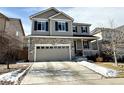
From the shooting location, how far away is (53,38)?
22812 mm

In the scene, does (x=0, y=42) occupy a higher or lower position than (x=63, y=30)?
lower

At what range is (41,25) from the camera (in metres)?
24.0

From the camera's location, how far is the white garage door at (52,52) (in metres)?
22.2

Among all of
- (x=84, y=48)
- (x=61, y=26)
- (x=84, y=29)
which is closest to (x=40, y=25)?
(x=61, y=26)

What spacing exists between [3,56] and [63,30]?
346 inches

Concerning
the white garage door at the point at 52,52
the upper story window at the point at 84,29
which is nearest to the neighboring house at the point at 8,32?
the white garage door at the point at 52,52

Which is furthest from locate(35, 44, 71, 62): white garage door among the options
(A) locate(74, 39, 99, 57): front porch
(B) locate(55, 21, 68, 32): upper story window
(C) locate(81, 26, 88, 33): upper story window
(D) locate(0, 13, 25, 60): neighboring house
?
(C) locate(81, 26, 88, 33): upper story window

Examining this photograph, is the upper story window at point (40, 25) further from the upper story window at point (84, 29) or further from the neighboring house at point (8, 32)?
the upper story window at point (84, 29)

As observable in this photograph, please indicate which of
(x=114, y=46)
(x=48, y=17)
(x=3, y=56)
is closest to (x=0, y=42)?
(x=3, y=56)

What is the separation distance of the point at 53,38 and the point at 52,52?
1.88 m
